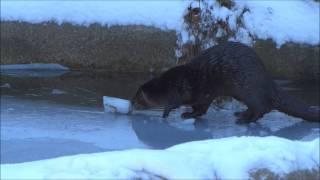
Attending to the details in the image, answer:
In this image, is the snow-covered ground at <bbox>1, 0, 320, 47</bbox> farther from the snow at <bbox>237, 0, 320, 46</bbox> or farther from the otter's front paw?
the otter's front paw

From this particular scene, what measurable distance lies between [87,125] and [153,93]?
0.60 m

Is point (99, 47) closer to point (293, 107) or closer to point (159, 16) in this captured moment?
point (159, 16)

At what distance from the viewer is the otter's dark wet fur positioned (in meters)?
4.46

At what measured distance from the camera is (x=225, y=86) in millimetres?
4512

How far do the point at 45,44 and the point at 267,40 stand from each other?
237cm

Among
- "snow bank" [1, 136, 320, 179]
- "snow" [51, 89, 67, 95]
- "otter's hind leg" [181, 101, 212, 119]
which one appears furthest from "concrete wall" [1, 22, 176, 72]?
"snow bank" [1, 136, 320, 179]

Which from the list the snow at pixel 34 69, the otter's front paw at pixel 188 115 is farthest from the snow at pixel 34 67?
the otter's front paw at pixel 188 115

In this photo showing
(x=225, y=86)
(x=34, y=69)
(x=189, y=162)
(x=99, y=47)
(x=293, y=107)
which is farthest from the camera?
(x=99, y=47)

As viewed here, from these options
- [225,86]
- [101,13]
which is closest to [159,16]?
[101,13]

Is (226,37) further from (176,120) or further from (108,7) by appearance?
(176,120)

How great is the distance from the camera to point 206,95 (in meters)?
4.57

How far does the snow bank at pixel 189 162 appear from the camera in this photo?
2.83 m

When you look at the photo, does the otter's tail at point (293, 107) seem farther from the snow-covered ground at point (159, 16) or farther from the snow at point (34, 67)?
the snow at point (34, 67)

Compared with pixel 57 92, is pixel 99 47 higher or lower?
higher
